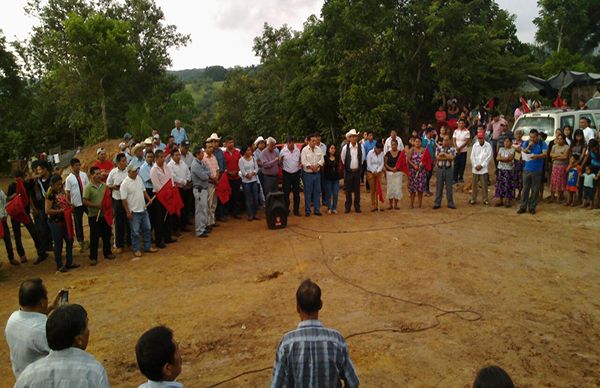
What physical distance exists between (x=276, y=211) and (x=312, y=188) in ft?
4.98

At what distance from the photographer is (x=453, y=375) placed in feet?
13.5

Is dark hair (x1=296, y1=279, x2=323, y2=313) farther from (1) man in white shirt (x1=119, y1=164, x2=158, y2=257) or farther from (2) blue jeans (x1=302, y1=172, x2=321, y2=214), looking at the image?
(2) blue jeans (x1=302, y1=172, x2=321, y2=214)

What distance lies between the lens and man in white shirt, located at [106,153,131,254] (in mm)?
8141

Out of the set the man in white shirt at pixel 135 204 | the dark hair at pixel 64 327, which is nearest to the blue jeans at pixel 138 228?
the man in white shirt at pixel 135 204

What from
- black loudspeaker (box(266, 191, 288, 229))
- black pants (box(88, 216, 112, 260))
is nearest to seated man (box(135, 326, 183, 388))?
black pants (box(88, 216, 112, 260))

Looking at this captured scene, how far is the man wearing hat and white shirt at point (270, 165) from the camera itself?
33.7 feet

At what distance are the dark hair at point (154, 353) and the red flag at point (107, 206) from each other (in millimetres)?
6164

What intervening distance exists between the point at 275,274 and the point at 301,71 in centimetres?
1820

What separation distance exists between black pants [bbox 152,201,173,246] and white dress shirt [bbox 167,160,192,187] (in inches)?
27.5

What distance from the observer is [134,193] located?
804 cm

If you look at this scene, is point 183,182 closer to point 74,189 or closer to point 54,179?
point 74,189

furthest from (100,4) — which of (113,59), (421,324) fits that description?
(421,324)

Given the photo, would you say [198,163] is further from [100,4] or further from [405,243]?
[100,4]

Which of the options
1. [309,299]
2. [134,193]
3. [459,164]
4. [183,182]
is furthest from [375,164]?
[309,299]
